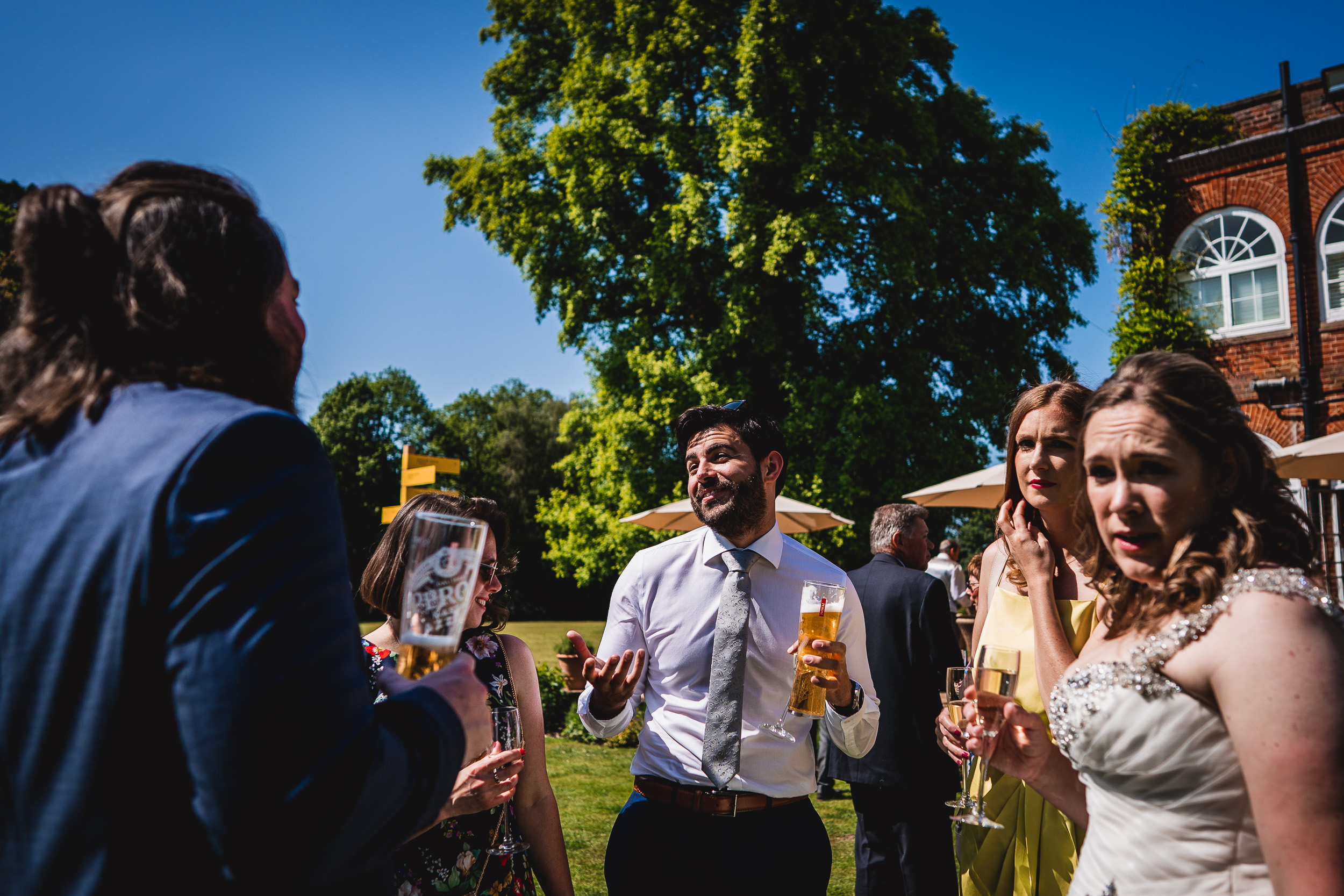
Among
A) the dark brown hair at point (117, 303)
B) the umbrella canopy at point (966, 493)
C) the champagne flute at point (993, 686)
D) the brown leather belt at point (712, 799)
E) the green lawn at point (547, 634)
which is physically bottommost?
the green lawn at point (547, 634)

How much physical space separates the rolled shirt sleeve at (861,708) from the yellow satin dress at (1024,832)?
503mm

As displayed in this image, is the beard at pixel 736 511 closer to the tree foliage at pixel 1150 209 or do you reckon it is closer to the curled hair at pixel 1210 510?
the curled hair at pixel 1210 510

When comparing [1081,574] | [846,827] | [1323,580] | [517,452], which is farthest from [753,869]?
[517,452]

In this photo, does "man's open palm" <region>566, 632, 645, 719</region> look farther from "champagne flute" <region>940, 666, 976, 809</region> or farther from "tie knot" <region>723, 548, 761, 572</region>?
"champagne flute" <region>940, 666, 976, 809</region>

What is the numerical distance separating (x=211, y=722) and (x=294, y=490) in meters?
0.31

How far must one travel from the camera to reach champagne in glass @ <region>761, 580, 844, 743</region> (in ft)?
9.64

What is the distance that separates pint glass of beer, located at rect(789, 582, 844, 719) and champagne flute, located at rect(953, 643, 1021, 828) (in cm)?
67

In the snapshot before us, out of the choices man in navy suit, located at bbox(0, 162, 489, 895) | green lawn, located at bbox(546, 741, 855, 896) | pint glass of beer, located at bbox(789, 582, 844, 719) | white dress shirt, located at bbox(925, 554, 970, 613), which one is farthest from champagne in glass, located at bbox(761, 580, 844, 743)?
white dress shirt, located at bbox(925, 554, 970, 613)

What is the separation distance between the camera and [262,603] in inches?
42.0

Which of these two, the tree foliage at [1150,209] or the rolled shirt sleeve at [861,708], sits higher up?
the tree foliage at [1150,209]

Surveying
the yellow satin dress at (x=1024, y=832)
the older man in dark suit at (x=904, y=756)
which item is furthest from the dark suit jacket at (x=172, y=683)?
the older man in dark suit at (x=904, y=756)

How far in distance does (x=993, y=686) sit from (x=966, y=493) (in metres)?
8.44

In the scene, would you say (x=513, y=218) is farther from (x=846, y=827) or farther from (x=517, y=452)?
(x=517, y=452)

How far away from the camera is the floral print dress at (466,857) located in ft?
8.66
